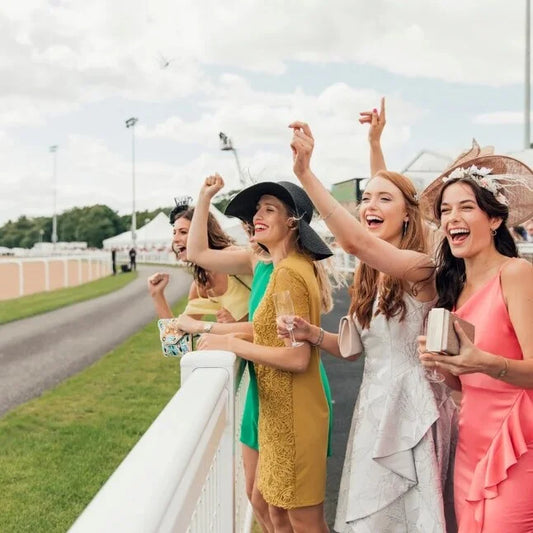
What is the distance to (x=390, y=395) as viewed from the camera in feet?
9.07

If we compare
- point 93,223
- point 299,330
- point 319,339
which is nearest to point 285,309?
point 299,330

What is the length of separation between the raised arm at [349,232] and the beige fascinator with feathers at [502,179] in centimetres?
26

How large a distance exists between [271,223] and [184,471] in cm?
189

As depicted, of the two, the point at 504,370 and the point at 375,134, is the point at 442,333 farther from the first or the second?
the point at 375,134

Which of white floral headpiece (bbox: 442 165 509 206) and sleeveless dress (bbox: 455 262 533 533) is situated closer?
sleeveless dress (bbox: 455 262 533 533)

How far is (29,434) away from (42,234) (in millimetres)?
194586

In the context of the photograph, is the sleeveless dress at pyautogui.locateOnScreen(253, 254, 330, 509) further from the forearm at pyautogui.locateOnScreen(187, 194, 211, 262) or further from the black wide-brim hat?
the forearm at pyautogui.locateOnScreen(187, 194, 211, 262)

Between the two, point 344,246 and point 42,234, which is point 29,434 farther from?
A: point 42,234

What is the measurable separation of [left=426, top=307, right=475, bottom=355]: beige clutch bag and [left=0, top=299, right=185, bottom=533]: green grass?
3647 mm

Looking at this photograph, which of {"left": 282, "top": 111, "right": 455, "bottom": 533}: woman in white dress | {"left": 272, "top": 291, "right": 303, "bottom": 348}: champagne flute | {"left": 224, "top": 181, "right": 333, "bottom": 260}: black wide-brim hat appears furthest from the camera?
{"left": 224, "top": 181, "right": 333, "bottom": 260}: black wide-brim hat

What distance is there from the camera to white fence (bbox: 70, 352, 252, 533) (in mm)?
1099

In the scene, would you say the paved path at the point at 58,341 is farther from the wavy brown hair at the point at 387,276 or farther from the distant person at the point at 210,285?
the wavy brown hair at the point at 387,276

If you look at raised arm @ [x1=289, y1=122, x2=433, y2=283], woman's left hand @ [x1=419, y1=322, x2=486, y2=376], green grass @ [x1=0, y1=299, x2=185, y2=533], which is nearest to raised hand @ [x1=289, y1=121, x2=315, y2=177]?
raised arm @ [x1=289, y1=122, x2=433, y2=283]

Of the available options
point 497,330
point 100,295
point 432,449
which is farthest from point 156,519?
point 100,295
